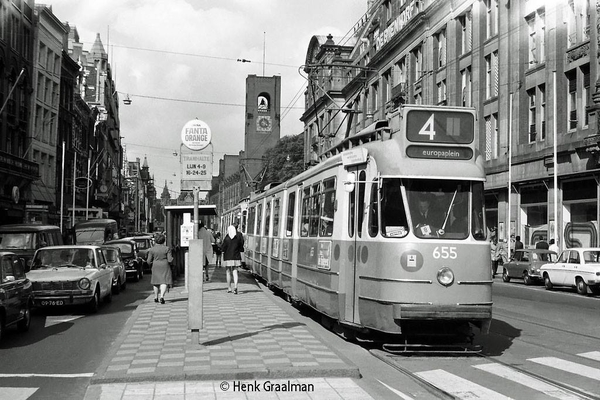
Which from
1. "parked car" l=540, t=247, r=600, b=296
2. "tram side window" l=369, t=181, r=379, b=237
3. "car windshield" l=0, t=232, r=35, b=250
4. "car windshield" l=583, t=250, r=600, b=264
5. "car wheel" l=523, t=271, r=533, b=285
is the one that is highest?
"tram side window" l=369, t=181, r=379, b=237

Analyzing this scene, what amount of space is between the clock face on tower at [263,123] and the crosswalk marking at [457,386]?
108 meters

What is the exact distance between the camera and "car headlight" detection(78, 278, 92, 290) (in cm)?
1573

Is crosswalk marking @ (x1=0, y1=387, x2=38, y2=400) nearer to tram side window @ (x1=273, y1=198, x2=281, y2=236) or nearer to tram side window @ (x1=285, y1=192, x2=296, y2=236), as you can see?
tram side window @ (x1=285, y1=192, x2=296, y2=236)

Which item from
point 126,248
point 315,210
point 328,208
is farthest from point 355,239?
point 126,248

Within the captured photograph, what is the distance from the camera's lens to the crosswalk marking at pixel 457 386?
7.76 m

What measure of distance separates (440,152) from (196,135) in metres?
3.91

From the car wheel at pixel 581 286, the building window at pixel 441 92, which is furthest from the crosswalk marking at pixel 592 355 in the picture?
the building window at pixel 441 92

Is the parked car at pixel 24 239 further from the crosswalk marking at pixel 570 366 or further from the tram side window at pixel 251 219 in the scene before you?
the crosswalk marking at pixel 570 366

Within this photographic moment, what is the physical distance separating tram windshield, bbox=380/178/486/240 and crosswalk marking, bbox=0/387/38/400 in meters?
5.20

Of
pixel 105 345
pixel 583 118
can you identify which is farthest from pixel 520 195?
pixel 105 345

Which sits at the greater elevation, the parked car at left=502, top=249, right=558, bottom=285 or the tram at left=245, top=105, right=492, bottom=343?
the tram at left=245, top=105, right=492, bottom=343

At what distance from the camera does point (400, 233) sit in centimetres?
1026

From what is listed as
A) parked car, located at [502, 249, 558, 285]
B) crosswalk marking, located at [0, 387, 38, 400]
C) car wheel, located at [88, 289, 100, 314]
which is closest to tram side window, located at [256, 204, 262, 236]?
car wheel, located at [88, 289, 100, 314]

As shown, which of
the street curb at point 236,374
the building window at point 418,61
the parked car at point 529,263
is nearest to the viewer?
the street curb at point 236,374
